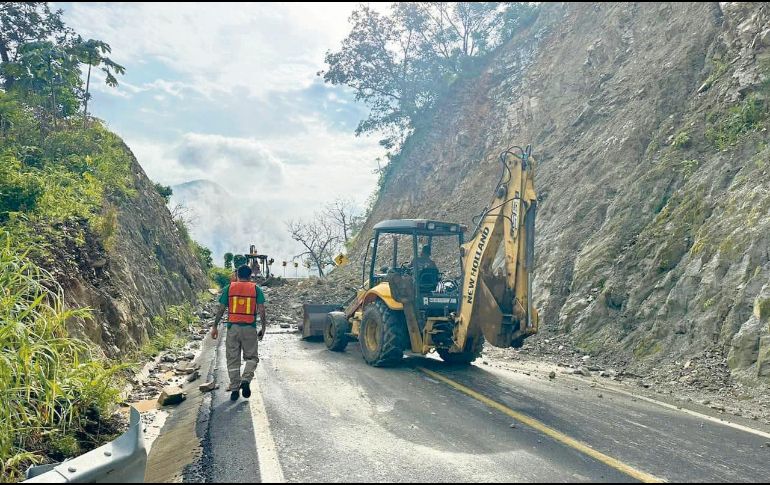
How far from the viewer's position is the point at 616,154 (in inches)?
625

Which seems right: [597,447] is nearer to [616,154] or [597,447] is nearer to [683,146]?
[683,146]

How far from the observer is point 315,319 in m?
13.3

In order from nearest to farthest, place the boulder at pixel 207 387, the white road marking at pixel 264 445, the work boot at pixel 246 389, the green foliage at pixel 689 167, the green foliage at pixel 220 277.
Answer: the white road marking at pixel 264 445, the work boot at pixel 246 389, the boulder at pixel 207 387, the green foliage at pixel 689 167, the green foliage at pixel 220 277

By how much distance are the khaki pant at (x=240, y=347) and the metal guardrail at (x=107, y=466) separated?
2816 millimetres

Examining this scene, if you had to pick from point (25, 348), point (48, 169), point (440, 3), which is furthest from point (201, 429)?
point (440, 3)

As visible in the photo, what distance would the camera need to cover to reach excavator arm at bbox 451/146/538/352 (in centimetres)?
839

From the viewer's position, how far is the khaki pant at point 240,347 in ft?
24.0

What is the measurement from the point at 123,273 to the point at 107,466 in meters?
8.82

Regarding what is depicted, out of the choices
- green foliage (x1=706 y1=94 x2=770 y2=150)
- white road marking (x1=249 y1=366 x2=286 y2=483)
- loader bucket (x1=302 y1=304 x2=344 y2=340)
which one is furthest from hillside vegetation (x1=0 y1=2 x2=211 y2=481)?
green foliage (x1=706 y1=94 x2=770 y2=150)

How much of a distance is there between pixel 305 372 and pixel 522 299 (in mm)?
3775

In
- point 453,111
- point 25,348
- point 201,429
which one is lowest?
point 201,429

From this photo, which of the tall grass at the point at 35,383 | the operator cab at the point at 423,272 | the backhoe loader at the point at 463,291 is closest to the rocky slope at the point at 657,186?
the backhoe loader at the point at 463,291

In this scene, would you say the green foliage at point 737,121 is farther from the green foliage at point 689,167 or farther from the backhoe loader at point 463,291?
the backhoe loader at point 463,291

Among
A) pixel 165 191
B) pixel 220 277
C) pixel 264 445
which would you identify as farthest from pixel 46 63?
pixel 220 277
